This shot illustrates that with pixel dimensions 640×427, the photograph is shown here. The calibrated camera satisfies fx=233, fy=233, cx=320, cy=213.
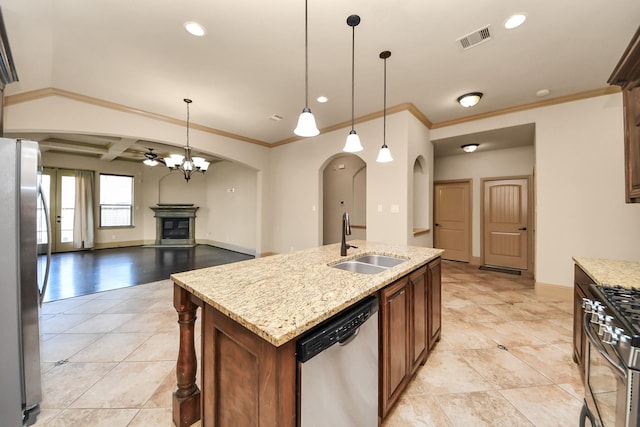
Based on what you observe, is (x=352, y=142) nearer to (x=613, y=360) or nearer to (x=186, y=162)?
(x=613, y=360)

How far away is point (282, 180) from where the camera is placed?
576 centimetres

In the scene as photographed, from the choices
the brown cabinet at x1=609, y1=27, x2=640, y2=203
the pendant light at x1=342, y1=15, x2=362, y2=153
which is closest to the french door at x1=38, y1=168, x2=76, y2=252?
the pendant light at x1=342, y1=15, x2=362, y2=153

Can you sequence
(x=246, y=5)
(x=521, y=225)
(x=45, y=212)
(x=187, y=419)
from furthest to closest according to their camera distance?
(x=521, y=225) < (x=246, y=5) < (x=45, y=212) < (x=187, y=419)

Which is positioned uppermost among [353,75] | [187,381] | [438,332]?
[353,75]

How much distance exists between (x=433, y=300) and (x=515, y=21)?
2542 millimetres

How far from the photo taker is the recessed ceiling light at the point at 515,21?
198 cm

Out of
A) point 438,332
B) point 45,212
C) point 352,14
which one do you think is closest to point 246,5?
point 352,14

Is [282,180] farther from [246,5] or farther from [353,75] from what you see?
[246,5]

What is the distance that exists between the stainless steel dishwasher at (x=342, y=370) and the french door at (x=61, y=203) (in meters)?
9.08

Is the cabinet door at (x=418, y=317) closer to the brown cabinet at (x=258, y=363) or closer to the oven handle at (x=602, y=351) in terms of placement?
the brown cabinet at (x=258, y=363)

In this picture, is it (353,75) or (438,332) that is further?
(353,75)

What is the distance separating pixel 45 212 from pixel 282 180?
430cm

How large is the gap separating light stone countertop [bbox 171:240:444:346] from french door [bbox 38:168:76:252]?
8161mm

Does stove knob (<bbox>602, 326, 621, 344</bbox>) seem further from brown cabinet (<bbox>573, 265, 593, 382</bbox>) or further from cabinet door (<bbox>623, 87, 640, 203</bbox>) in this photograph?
cabinet door (<bbox>623, 87, 640, 203</bbox>)
